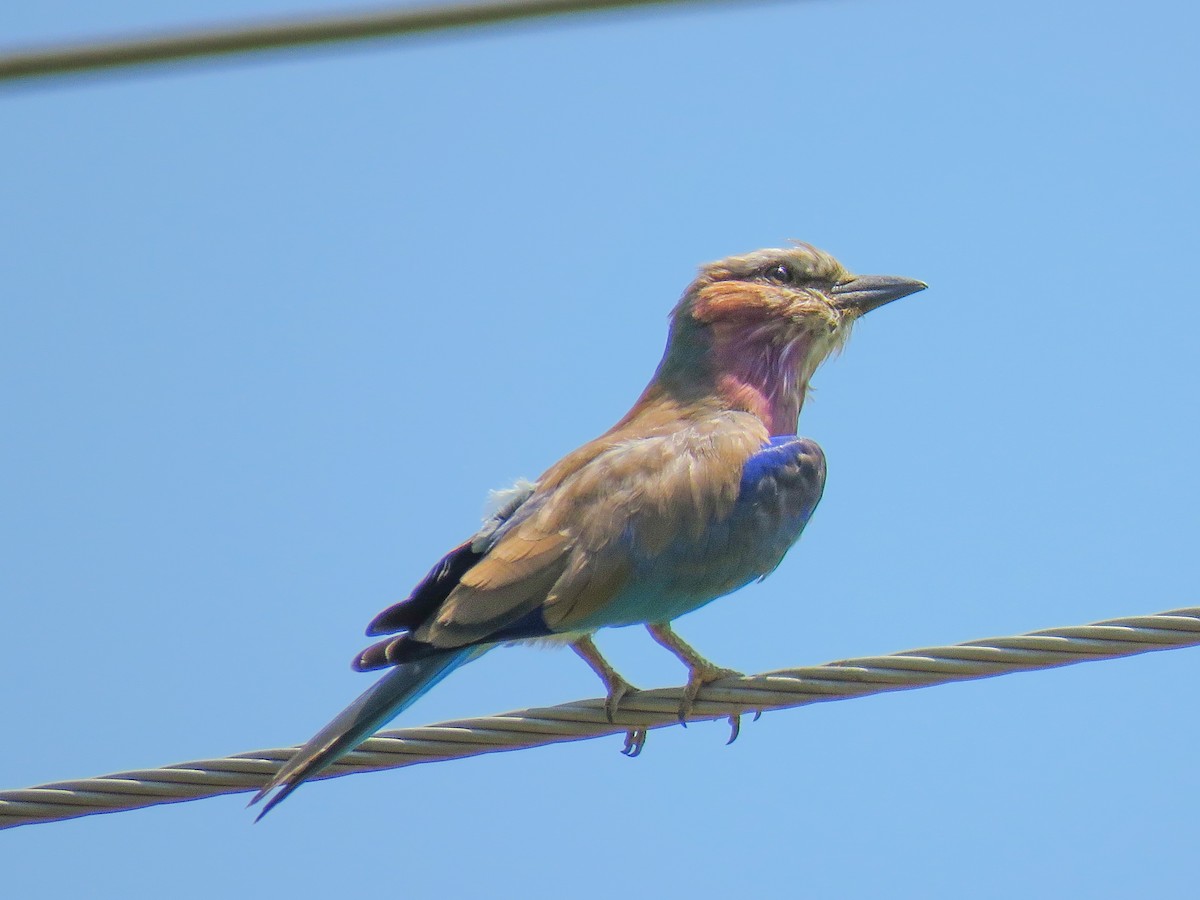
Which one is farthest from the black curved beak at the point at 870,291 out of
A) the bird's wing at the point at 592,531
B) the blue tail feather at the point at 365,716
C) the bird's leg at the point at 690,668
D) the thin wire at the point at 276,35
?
the thin wire at the point at 276,35

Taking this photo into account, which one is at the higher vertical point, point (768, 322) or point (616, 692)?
point (768, 322)

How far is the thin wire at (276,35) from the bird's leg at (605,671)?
8.64 ft

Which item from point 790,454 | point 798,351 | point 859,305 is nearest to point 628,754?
point 790,454

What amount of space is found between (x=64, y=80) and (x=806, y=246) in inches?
181

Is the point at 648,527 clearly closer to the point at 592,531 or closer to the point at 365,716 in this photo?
the point at 592,531

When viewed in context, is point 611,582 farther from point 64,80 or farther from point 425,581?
point 64,80

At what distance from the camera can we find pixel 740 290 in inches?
246

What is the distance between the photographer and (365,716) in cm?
417

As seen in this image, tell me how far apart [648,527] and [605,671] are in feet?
1.46

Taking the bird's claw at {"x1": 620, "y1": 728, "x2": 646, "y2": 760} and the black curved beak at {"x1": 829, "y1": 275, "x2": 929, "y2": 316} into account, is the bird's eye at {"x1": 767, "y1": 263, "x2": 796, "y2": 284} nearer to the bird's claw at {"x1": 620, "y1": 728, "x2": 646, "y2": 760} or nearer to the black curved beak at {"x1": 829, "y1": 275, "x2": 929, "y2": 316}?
the black curved beak at {"x1": 829, "y1": 275, "x2": 929, "y2": 316}

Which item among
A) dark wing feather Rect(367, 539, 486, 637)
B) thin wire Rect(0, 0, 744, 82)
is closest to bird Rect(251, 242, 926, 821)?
dark wing feather Rect(367, 539, 486, 637)

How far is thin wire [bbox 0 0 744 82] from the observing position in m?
2.17

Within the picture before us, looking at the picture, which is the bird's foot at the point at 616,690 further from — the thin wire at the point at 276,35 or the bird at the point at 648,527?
the thin wire at the point at 276,35

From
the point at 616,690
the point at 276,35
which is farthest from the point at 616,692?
the point at 276,35
